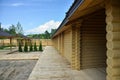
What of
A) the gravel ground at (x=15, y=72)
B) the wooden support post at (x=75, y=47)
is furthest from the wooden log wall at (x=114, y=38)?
the gravel ground at (x=15, y=72)

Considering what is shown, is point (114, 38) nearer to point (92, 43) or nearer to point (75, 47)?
point (92, 43)

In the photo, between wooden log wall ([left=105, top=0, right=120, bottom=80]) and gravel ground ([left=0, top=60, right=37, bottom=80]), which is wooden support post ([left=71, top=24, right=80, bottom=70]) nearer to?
gravel ground ([left=0, top=60, right=37, bottom=80])

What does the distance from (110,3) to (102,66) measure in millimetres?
5337

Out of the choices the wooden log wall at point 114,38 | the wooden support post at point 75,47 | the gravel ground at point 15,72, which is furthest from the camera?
the gravel ground at point 15,72

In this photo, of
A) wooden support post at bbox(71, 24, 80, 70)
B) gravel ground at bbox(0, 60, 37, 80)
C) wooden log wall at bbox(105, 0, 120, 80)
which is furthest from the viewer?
gravel ground at bbox(0, 60, 37, 80)

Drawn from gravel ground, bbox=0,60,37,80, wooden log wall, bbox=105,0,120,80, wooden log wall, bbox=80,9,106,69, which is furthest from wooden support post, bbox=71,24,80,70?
wooden log wall, bbox=105,0,120,80

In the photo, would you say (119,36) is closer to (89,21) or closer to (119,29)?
(119,29)

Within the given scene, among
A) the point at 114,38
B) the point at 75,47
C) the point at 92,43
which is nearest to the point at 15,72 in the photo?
the point at 75,47

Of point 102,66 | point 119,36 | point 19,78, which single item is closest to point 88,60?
point 102,66

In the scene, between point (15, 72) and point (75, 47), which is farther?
point (15, 72)

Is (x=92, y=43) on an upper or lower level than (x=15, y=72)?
upper

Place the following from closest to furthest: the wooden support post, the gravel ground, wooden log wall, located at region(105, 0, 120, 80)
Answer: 1. wooden log wall, located at region(105, 0, 120, 80)
2. the wooden support post
3. the gravel ground

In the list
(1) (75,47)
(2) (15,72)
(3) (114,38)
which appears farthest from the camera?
(2) (15,72)

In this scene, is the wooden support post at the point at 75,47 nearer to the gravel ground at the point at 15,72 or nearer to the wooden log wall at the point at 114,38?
the gravel ground at the point at 15,72
